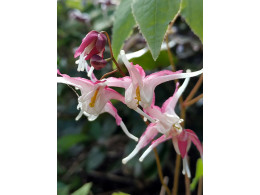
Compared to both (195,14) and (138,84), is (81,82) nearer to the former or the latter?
(138,84)

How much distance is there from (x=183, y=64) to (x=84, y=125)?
1.49 feet

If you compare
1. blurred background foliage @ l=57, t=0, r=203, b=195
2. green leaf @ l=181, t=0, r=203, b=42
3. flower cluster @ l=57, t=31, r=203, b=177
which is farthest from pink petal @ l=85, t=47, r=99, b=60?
blurred background foliage @ l=57, t=0, r=203, b=195

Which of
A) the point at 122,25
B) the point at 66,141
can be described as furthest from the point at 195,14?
the point at 66,141

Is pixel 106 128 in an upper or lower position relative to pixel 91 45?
lower

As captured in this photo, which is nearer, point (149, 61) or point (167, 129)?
point (167, 129)

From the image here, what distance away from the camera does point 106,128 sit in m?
1.08

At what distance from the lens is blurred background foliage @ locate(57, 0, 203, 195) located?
2.84 ft

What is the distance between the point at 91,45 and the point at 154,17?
0.08 meters

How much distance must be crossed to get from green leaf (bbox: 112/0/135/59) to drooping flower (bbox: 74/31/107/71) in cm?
9

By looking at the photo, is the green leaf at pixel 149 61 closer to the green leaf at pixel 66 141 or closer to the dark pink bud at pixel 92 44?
the dark pink bud at pixel 92 44

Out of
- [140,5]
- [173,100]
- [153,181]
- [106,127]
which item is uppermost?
[140,5]

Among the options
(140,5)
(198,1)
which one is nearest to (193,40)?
(198,1)
